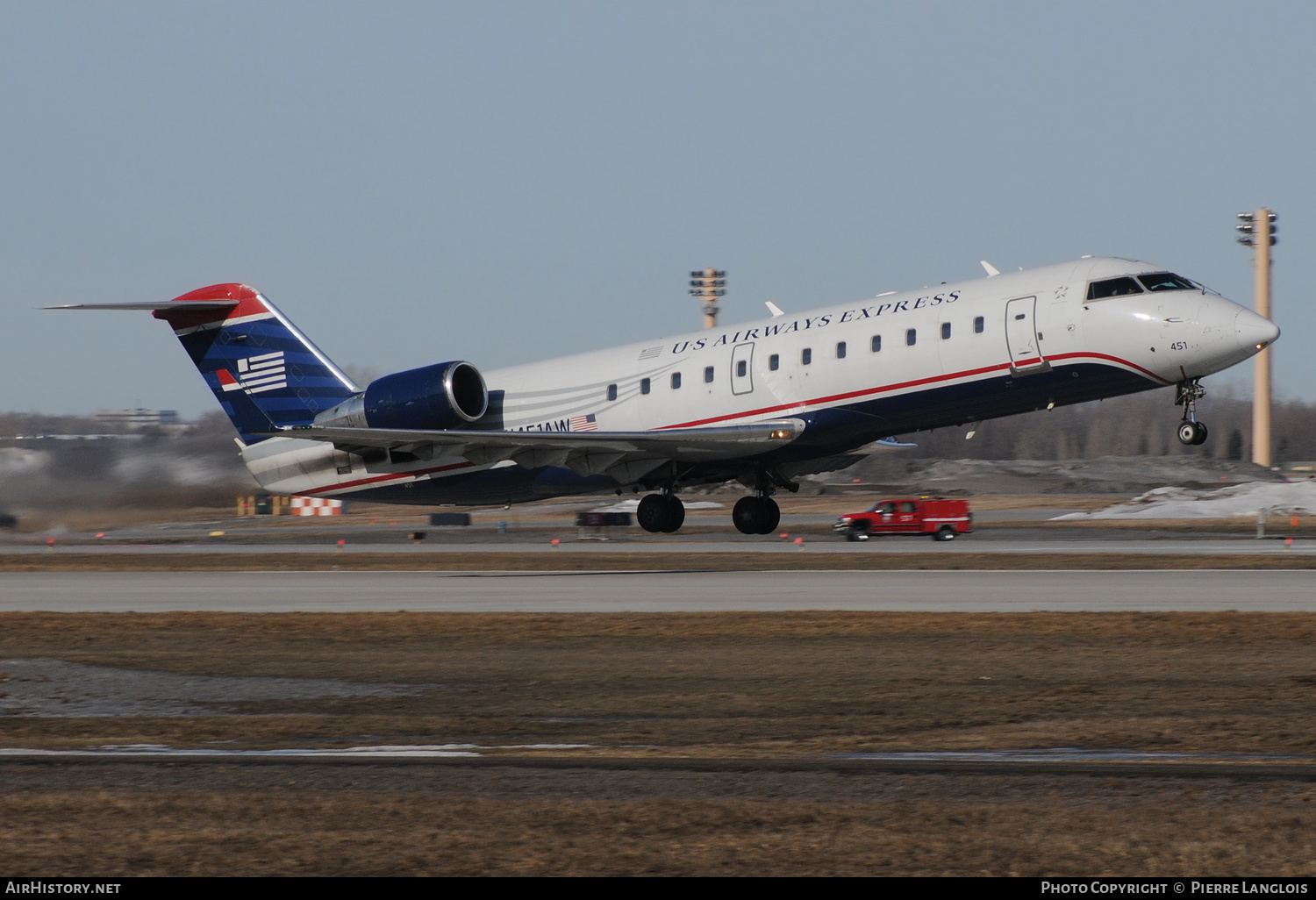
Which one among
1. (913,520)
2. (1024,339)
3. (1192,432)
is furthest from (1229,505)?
(1024,339)

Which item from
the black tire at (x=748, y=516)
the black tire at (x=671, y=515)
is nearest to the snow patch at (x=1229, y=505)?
the black tire at (x=748, y=516)

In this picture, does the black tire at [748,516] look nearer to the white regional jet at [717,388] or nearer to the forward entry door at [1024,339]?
the white regional jet at [717,388]

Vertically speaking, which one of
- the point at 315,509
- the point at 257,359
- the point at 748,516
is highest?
the point at 257,359

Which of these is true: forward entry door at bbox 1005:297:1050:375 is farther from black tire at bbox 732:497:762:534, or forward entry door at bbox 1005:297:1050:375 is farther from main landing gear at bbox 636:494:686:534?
main landing gear at bbox 636:494:686:534

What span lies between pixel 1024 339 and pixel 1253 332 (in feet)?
12.1

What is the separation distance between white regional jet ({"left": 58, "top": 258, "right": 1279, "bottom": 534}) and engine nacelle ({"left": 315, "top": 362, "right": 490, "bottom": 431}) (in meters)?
0.04

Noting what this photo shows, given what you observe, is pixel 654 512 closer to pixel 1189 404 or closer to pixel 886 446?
pixel 886 446

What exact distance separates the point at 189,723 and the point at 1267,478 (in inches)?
3308

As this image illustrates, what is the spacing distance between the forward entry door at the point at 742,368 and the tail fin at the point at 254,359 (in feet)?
29.3

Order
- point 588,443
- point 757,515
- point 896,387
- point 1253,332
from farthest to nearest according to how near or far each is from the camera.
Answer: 1. point 757,515
2. point 588,443
3. point 896,387
4. point 1253,332

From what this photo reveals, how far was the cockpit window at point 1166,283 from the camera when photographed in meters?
24.3

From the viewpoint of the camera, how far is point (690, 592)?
1001 inches

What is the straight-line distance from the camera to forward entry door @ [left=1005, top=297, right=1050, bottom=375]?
2473 centimetres

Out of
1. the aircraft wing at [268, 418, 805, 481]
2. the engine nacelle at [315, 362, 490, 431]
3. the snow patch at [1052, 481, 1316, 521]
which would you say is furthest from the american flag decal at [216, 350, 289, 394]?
the snow patch at [1052, 481, 1316, 521]
